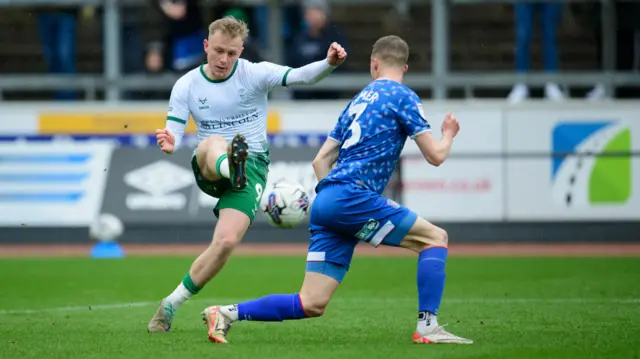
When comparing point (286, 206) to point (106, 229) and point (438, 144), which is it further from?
point (106, 229)

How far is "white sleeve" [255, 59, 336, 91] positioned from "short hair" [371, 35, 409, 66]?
2.42 feet

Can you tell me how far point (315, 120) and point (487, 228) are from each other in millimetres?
2990

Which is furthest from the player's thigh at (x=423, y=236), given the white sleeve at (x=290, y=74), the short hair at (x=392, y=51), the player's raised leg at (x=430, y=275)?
the white sleeve at (x=290, y=74)

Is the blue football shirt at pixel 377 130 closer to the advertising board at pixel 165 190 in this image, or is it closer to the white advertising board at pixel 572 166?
the advertising board at pixel 165 190

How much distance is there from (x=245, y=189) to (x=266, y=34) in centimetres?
1127

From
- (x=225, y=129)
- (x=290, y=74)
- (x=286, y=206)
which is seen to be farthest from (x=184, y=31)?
(x=286, y=206)

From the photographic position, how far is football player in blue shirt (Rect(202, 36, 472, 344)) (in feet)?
25.4

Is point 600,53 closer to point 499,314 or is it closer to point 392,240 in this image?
point 499,314

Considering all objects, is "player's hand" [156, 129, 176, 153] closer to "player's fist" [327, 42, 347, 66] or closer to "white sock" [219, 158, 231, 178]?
"white sock" [219, 158, 231, 178]

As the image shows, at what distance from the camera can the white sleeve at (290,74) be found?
28.3 feet

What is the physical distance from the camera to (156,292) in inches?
483

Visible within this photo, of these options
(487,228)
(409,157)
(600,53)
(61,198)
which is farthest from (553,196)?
(61,198)

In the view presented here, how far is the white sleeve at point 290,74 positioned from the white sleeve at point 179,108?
557 millimetres

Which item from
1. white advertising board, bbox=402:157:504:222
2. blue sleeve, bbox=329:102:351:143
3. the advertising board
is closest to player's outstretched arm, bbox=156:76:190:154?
blue sleeve, bbox=329:102:351:143
